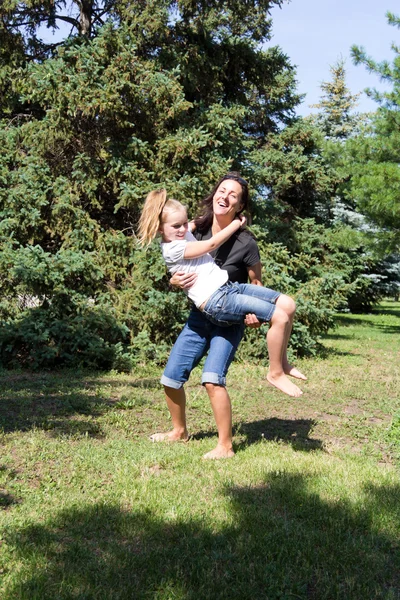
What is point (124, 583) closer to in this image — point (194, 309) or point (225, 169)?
point (194, 309)

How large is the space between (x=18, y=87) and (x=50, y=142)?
141 cm

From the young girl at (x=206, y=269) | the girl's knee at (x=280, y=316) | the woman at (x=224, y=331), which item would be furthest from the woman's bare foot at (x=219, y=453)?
the girl's knee at (x=280, y=316)

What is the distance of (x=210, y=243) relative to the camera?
4754mm

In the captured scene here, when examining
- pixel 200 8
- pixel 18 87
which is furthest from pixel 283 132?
pixel 18 87

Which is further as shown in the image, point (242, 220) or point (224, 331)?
point (224, 331)

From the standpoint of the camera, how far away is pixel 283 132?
1909 centimetres

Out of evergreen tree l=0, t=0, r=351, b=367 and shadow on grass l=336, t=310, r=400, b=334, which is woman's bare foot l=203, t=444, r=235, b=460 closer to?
evergreen tree l=0, t=0, r=351, b=367

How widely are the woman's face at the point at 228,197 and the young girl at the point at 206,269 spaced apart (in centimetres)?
18

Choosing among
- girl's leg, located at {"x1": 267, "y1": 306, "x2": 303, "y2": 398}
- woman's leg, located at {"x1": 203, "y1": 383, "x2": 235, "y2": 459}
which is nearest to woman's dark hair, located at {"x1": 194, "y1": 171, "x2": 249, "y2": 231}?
girl's leg, located at {"x1": 267, "y1": 306, "x2": 303, "y2": 398}

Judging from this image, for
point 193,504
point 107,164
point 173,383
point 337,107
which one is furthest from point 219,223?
point 337,107

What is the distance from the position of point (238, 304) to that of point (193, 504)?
1452 mm

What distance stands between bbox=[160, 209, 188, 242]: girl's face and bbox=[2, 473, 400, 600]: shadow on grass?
6.18 feet

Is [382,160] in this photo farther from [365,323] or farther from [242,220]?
[242,220]

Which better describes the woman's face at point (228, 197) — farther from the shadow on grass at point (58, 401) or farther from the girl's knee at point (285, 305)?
the shadow on grass at point (58, 401)
